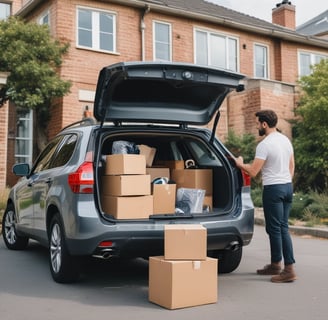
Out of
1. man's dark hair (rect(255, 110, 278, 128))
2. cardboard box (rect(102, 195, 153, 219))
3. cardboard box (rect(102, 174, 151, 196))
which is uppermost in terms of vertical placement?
man's dark hair (rect(255, 110, 278, 128))

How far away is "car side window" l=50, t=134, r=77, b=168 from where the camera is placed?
5.52m

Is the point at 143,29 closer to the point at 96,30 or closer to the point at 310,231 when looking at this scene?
the point at 96,30

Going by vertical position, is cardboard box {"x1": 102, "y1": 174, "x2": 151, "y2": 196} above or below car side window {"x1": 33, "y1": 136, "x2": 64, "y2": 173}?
below

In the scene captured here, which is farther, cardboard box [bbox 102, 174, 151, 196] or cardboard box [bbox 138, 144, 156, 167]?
cardboard box [bbox 138, 144, 156, 167]

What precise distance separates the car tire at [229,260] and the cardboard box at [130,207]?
4.05 ft

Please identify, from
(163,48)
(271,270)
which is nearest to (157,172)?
(271,270)

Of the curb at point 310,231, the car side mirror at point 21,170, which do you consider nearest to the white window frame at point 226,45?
the curb at point 310,231

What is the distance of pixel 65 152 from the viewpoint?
5.72 meters

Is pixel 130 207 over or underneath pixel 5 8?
underneath

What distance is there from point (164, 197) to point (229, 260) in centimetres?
117

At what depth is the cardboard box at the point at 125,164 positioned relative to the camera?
16.6 ft

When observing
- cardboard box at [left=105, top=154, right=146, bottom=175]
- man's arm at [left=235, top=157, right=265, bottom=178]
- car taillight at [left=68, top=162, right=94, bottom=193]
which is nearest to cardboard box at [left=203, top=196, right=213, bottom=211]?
man's arm at [left=235, top=157, right=265, bottom=178]

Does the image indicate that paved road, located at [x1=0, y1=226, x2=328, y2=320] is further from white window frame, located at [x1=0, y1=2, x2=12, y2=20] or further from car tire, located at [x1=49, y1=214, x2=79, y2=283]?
white window frame, located at [x1=0, y1=2, x2=12, y2=20]

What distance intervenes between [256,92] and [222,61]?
2334 millimetres
